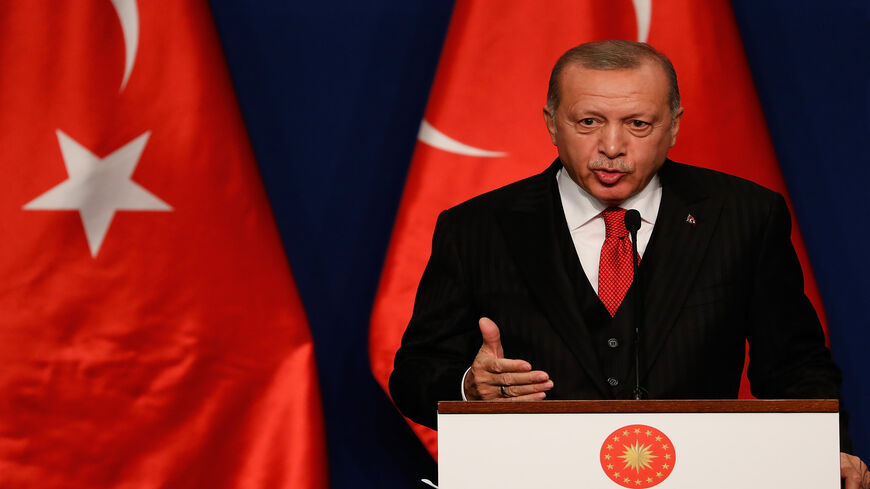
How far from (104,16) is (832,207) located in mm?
2033

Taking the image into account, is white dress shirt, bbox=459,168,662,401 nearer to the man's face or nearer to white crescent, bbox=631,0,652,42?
the man's face

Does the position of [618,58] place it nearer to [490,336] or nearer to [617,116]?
[617,116]

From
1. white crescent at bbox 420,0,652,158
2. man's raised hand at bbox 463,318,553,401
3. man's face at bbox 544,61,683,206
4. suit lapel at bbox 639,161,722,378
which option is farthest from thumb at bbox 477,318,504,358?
white crescent at bbox 420,0,652,158

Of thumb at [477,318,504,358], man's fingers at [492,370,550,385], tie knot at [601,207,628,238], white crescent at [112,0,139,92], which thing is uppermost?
white crescent at [112,0,139,92]

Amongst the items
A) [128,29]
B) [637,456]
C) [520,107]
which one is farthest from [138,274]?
[637,456]

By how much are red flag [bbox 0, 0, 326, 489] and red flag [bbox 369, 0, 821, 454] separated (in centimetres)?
32

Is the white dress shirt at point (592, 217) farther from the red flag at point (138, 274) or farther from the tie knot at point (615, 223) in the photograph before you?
the red flag at point (138, 274)

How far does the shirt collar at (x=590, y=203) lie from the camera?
6.29ft

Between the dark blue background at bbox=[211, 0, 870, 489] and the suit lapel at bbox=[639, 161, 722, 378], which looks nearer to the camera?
the suit lapel at bbox=[639, 161, 722, 378]

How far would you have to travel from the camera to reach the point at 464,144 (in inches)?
103

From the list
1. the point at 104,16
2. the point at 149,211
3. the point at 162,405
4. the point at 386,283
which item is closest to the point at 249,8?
the point at 104,16

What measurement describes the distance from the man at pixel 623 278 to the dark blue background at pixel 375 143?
3.11 feet

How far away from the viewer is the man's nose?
6.02 feet

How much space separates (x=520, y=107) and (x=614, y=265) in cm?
90
